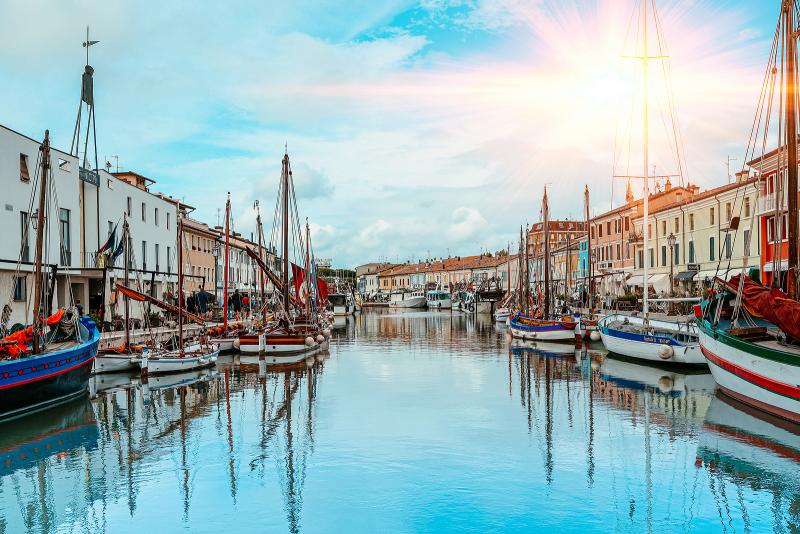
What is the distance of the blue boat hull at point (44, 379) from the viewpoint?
21.1 m

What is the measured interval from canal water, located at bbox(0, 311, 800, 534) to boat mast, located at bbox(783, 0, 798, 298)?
4857mm

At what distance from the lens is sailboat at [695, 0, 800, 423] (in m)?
19.2

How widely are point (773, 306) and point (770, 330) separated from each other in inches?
161

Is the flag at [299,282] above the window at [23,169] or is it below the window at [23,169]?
below

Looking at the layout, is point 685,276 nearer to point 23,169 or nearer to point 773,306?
point 773,306

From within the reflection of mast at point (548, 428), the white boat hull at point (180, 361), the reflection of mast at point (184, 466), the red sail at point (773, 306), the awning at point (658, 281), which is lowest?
the reflection of mast at point (548, 428)

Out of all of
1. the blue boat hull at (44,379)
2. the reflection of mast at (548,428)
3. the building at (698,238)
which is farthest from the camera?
the building at (698,238)

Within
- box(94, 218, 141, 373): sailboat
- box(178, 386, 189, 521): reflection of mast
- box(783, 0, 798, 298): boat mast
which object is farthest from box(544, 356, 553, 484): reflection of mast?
box(94, 218, 141, 373): sailboat

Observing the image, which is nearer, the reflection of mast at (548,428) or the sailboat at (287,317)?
the reflection of mast at (548,428)

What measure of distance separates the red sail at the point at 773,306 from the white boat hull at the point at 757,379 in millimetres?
1186

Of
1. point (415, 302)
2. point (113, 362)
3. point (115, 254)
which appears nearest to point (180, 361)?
point (113, 362)

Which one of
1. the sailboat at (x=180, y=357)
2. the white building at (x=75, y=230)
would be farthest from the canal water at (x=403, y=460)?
the white building at (x=75, y=230)

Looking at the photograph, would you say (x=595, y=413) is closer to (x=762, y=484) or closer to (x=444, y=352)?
(x=762, y=484)

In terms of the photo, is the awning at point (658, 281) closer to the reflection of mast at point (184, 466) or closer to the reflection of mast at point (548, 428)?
the reflection of mast at point (548, 428)
